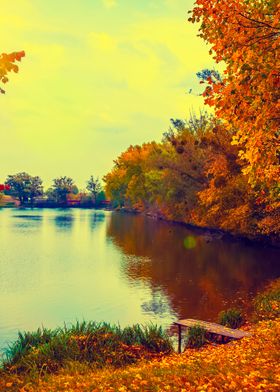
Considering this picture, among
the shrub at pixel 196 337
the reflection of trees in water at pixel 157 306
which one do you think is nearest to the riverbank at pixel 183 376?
the shrub at pixel 196 337

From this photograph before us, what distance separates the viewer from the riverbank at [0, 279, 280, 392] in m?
10.1

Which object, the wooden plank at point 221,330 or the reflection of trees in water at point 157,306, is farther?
the reflection of trees in water at point 157,306

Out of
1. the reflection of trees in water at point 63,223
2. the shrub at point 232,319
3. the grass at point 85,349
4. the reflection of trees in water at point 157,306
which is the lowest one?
the reflection of trees in water at point 157,306

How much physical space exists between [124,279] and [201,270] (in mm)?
7513

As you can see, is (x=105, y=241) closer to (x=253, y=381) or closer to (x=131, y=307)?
(x=131, y=307)

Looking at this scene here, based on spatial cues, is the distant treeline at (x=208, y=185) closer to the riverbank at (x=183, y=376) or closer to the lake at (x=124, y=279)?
A: the lake at (x=124, y=279)

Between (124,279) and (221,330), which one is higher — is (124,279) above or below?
below

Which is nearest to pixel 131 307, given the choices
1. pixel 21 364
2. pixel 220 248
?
pixel 21 364

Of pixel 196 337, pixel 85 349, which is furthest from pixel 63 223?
pixel 85 349

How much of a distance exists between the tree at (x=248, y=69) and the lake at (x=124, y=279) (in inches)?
511

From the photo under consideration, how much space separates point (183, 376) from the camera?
10.9 metres

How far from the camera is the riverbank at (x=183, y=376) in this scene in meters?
10.1

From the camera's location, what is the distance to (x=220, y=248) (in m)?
54.5

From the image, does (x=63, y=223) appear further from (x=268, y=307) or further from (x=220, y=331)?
(x=220, y=331)
